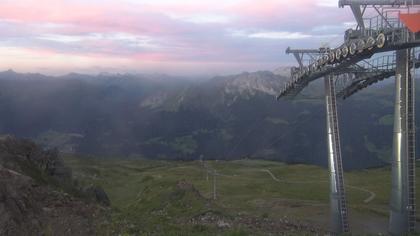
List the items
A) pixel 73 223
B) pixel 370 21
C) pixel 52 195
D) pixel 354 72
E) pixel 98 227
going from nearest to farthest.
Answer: pixel 73 223 → pixel 98 227 → pixel 52 195 → pixel 370 21 → pixel 354 72

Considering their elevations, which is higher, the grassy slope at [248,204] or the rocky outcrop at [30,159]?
the rocky outcrop at [30,159]

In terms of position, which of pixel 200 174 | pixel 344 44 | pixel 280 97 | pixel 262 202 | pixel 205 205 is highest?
pixel 344 44

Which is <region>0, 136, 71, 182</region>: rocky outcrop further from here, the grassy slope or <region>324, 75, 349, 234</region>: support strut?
<region>324, 75, 349, 234</region>: support strut

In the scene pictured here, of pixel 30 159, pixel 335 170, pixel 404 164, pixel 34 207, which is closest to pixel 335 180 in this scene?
pixel 335 170

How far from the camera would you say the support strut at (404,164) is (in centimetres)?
3769

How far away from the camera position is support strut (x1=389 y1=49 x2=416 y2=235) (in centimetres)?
3769

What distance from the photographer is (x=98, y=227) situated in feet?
95.6

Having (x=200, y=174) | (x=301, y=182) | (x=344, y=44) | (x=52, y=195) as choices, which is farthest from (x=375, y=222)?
(x=200, y=174)

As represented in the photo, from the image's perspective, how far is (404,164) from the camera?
37.7m

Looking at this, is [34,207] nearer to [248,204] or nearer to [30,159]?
[30,159]

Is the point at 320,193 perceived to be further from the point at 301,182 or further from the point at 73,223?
the point at 73,223

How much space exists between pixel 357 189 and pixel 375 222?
49.8 metres

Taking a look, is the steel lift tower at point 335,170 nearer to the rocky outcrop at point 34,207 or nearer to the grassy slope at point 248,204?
the grassy slope at point 248,204

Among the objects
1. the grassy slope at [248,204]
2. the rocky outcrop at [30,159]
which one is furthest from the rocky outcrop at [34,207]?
the grassy slope at [248,204]
